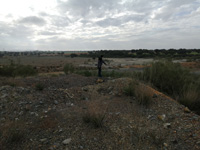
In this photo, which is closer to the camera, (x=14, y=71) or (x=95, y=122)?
(x=95, y=122)

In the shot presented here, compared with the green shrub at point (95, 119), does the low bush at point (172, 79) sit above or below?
above

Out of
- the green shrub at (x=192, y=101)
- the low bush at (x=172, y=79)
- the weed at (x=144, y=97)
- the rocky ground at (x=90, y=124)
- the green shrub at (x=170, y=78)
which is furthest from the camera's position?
the green shrub at (x=170, y=78)

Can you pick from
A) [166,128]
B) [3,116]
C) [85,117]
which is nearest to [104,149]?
[85,117]

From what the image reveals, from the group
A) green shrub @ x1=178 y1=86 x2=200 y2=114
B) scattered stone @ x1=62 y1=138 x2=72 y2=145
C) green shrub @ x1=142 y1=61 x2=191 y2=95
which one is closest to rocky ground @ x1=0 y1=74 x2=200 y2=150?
scattered stone @ x1=62 y1=138 x2=72 y2=145

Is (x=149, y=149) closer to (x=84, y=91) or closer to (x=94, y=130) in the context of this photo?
(x=94, y=130)

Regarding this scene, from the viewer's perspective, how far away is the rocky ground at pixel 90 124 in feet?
11.5

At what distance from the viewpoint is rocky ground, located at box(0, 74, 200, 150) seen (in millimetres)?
3496

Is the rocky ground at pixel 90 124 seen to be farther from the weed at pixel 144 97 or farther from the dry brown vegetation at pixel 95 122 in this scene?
the weed at pixel 144 97

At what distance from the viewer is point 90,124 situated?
14.4 feet

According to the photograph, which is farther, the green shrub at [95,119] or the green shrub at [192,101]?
the green shrub at [192,101]

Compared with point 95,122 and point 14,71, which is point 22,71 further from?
point 95,122

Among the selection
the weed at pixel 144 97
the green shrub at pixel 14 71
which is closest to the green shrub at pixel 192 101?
the weed at pixel 144 97

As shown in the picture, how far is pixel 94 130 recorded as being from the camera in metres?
4.10

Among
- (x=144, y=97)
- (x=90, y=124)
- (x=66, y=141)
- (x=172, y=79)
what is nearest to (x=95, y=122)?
(x=90, y=124)
